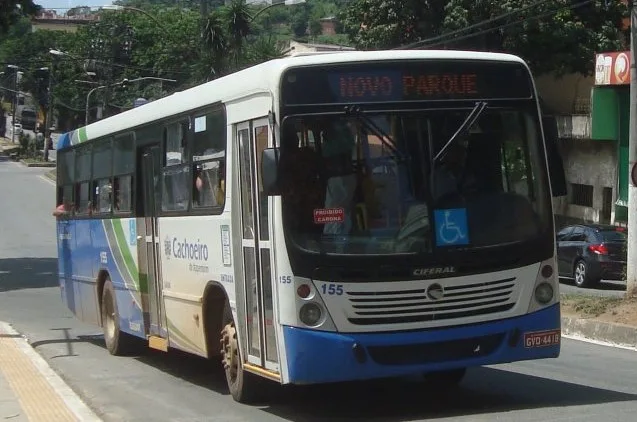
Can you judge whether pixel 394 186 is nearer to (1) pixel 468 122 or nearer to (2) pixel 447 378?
(1) pixel 468 122

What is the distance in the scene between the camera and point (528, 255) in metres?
8.50

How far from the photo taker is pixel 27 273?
31.4 m

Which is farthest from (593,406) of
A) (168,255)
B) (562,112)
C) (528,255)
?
(562,112)

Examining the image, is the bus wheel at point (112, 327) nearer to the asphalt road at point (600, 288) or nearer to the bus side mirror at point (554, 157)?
the bus side mirror at point (554, 157)

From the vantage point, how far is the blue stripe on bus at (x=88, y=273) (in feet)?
43.7

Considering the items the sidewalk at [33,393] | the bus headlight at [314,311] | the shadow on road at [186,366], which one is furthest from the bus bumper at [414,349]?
the shadow on road at [186,366]

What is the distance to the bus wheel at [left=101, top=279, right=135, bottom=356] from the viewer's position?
14.2 meters

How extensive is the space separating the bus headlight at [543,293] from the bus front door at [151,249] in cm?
468

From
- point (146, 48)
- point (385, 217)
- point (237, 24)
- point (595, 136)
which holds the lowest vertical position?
point (385, 217)

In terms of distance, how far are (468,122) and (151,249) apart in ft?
16.1

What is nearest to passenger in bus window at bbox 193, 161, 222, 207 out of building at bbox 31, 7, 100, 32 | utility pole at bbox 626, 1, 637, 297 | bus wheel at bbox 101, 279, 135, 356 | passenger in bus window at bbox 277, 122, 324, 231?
passenger in bus window at bbox 277, 122, 324, 231

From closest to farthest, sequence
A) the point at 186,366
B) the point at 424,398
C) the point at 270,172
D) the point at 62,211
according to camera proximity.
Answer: the point at 270,172, the point at 424,398, the point at 186,366, the point at 62,211

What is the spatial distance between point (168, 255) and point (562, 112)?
116 feet

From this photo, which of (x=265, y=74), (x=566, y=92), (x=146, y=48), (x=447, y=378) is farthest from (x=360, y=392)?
(x=146, y=48)
